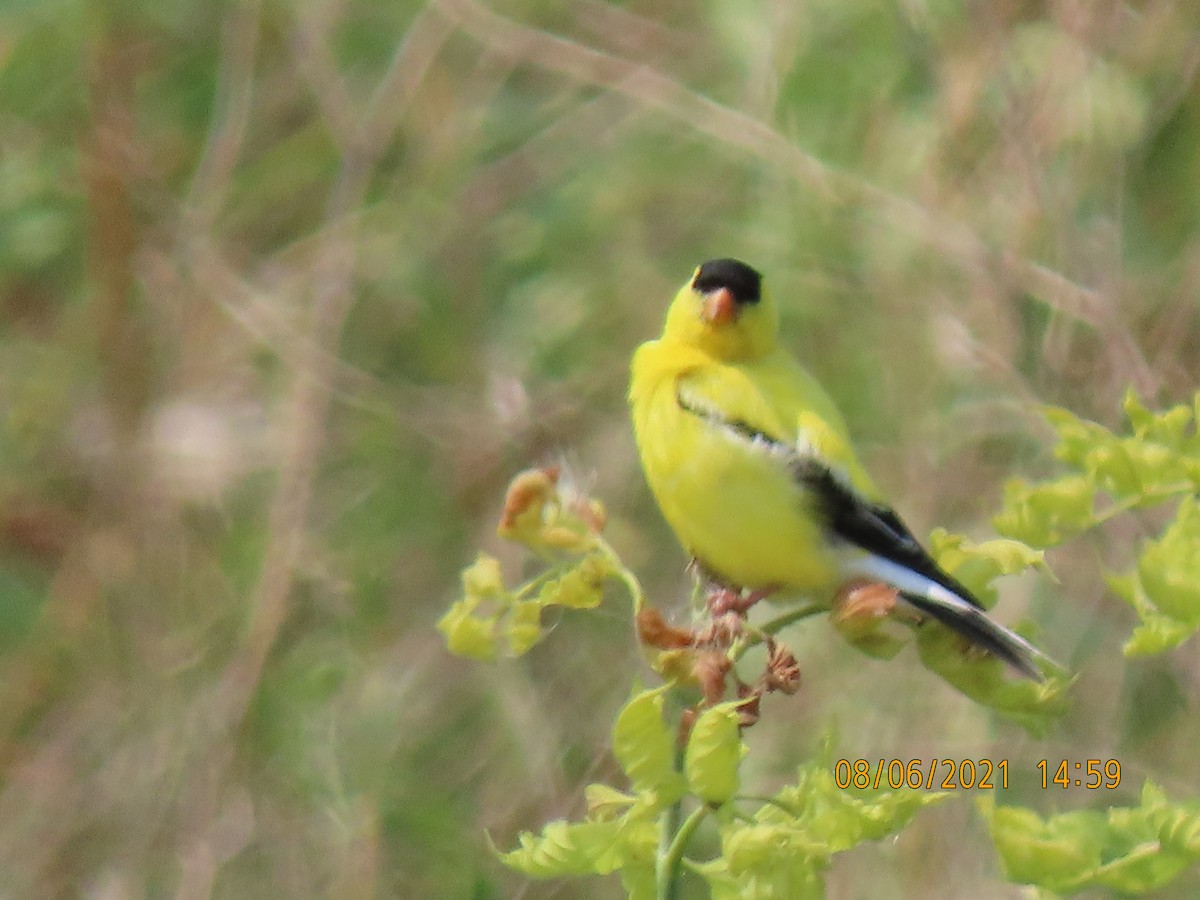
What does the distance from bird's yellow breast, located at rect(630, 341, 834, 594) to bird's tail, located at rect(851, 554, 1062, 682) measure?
29 centimetres

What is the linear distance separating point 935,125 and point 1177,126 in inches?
26.2

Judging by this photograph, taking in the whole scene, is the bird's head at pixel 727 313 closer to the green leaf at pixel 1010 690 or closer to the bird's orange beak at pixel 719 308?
the bird's orange beak at pixel 719 308

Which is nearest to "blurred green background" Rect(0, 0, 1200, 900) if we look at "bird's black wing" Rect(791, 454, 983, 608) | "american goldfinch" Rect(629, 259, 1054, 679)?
"american goldfinch" Rect(629, 259, 1054, 679)

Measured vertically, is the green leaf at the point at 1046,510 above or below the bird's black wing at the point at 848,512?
above

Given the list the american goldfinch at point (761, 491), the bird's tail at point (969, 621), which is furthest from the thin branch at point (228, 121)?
the bird's tail at point (969, 621)

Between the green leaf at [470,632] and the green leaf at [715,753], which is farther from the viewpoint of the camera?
the green leaf at [470,632]

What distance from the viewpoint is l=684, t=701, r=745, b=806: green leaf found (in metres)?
1.21

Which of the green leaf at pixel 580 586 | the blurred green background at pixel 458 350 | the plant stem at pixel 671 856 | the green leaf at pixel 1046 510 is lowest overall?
the blurred green background at pixel 458 350

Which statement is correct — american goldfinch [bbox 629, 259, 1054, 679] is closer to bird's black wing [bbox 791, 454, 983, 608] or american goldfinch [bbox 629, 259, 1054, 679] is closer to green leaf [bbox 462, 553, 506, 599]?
bird's black wing [bbox 791, 454, 983, 608]

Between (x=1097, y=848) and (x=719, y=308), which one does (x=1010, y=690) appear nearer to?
(x=1097, y=848)

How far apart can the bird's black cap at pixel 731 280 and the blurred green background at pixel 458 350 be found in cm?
59

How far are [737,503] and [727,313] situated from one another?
0.61 meters

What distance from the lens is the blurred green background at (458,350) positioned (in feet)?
12.1

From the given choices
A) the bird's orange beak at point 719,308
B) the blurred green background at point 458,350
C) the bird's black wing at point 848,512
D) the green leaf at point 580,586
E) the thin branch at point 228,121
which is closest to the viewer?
the green leaf at point 580,586
